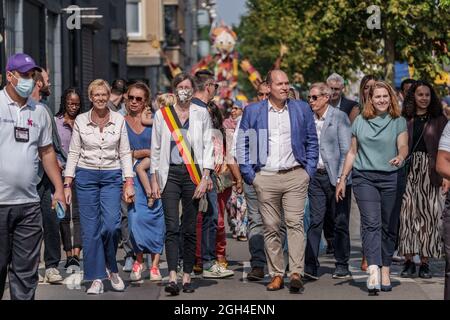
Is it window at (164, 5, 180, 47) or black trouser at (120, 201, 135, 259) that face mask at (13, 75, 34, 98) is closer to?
black trouser at (120, 201, 135, 259)

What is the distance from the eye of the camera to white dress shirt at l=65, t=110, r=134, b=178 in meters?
10.7

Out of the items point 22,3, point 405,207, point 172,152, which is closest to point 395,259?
point 405,207

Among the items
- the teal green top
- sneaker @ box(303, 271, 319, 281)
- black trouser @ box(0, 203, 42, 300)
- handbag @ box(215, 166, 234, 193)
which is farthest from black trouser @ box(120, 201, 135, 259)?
black trouser @ box(0, 203, 42, 300)

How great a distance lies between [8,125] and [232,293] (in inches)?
128

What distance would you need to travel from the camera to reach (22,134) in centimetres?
816

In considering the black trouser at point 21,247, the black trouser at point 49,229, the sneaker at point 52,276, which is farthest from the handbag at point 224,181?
the black trouser at point 21,247

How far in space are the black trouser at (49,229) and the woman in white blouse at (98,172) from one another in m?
0.80

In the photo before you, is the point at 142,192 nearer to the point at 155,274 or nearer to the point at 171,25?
the point at 155,274

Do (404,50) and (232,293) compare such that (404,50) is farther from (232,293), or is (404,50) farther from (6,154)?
(6,154)

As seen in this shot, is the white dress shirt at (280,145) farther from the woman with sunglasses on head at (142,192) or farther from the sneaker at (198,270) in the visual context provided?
the sneaker at (198,270)

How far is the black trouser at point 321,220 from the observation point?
37.9 feet

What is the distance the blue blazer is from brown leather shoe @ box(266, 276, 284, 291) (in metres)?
0.88

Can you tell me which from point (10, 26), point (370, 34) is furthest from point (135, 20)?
point (10, 26)
